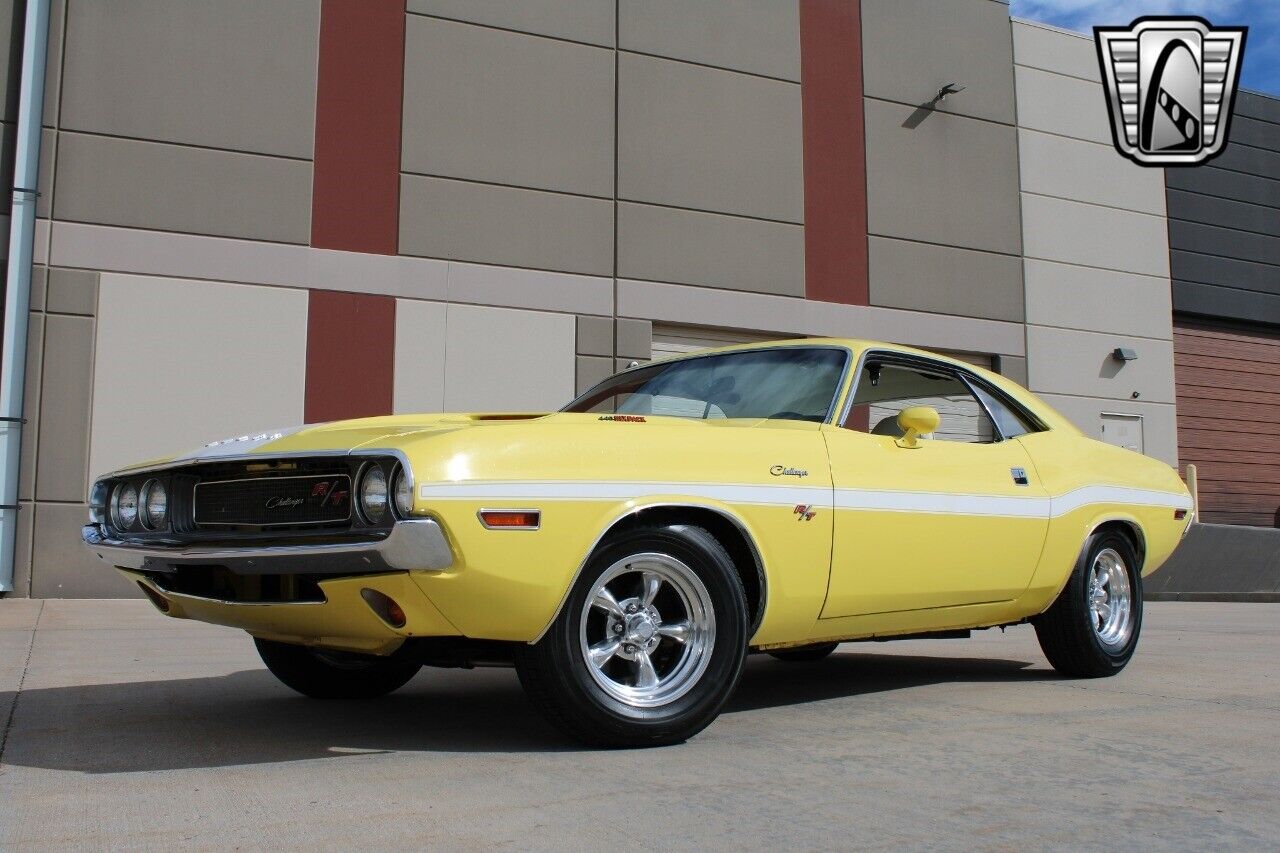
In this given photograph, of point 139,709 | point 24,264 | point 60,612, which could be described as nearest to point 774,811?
point 139,709

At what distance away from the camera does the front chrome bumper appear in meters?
3.26

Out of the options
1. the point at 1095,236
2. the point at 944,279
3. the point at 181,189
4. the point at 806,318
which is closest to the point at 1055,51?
the point at 1095,236

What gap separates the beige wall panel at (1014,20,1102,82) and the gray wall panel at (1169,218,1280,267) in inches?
108

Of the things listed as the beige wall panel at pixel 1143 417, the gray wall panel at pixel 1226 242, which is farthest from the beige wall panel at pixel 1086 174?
the beige wall panel at pixel 1143 417

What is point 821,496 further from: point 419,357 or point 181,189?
point 181,189

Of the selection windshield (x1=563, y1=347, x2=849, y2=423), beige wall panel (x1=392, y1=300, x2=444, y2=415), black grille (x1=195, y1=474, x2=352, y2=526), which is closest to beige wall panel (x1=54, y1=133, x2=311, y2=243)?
beige wall panel (x1=392, y1=300, x2=444, y2=415)

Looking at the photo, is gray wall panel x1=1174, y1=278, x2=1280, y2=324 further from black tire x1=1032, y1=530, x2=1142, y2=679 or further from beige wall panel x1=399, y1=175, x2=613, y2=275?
black tire x1=1032, y1=530, x2=1142, y2=679

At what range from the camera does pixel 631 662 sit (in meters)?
3.80

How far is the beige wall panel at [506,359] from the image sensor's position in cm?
1266

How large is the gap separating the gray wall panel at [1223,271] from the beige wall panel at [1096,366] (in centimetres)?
131

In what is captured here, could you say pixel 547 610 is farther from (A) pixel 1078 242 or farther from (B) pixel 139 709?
(A) pixel 1078 242

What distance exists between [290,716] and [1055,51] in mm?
16108

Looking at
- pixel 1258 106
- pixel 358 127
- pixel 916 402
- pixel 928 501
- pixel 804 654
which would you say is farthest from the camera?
pixel 1258 106

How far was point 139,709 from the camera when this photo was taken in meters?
4.57
